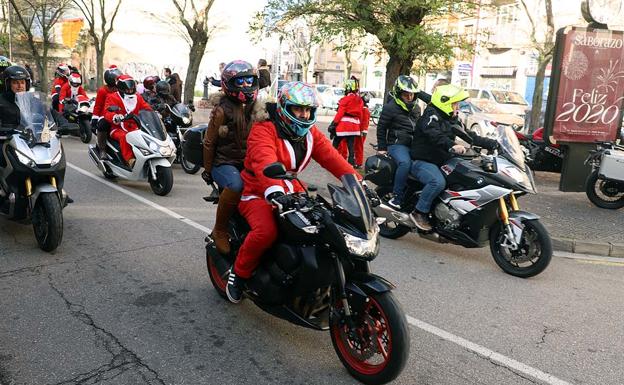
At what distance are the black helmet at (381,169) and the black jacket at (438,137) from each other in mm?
409

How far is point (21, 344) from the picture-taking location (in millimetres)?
3738

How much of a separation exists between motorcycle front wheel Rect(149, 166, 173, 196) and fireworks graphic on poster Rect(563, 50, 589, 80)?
6.75m

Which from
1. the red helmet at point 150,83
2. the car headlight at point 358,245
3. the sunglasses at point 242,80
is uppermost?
the sunglasses at point 242,80

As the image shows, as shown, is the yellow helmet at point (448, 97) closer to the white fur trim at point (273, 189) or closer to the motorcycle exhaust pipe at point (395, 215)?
the motorcycle exhaust pipe at point (395, 215)

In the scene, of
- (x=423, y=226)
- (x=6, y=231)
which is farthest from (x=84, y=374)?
A: (x=423, y=226)

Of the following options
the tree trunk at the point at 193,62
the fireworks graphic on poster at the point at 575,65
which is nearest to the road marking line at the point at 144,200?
the fireworks graphic on poster at the point at 575,65

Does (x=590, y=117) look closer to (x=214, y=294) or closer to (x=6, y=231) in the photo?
(x=214, y=294)

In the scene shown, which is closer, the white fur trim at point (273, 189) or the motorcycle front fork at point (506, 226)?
the white fur trim at point (273, 189)

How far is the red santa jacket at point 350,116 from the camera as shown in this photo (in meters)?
11.5

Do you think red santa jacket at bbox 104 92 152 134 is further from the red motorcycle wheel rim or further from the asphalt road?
the red motorcycle wheel rim

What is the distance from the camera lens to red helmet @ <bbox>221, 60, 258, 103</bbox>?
16.6 ft

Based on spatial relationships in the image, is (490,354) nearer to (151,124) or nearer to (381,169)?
(381,169)

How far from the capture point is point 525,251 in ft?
18.5

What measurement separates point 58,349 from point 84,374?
0.42 metres
